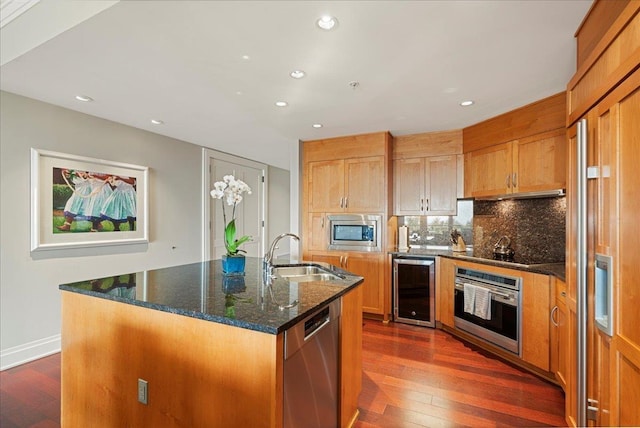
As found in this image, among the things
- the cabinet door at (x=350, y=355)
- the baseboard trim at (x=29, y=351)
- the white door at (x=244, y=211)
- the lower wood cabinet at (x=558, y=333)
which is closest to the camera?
the cabinet door at (x=350, y=355)

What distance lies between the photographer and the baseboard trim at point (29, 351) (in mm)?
2547

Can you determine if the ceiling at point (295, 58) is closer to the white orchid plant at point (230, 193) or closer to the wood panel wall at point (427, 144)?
the wood panel wall at point (427, 144)

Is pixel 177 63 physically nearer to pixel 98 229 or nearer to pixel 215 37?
pixel 215 37

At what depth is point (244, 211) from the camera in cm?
560

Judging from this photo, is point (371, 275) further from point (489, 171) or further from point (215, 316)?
point (215, 316)

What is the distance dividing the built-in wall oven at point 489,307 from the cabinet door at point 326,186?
66.5 inches

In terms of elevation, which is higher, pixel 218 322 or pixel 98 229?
pixel 98 229

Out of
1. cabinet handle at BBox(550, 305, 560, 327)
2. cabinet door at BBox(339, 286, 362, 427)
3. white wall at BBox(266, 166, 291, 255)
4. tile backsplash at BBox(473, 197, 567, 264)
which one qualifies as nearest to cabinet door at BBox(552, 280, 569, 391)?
cabinet handle at BBox(550, 305, 560, 327)

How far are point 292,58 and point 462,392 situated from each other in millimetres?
2663

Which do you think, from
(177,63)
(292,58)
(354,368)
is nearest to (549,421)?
(354,368)

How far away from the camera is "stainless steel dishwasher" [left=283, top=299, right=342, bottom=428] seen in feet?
3.98

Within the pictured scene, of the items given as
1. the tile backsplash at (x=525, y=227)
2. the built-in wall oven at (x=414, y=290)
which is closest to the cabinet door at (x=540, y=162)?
the tile backsplash at (x=525, y=227)

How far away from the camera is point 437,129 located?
3.63 metres

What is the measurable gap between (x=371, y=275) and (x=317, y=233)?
2.99ft
